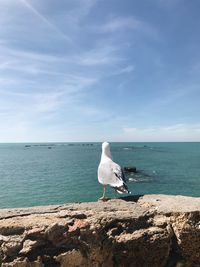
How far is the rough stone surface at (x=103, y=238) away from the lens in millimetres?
5215

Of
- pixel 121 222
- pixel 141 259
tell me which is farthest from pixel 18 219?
pixel 141 259

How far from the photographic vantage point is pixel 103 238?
543 centimetres

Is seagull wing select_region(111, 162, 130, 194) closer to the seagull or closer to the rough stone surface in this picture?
the seagull

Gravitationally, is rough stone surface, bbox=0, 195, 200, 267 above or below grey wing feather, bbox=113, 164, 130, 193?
below

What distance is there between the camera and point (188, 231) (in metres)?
5.48

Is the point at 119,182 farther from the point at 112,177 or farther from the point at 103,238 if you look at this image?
the point at 103,238

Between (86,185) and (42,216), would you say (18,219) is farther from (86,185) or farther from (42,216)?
(86,185)

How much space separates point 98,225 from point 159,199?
1821mm

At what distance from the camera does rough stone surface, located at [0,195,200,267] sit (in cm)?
521

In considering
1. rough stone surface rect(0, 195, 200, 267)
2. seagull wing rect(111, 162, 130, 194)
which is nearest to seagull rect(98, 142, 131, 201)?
seagull wing rect(111, 162, 130, 194)

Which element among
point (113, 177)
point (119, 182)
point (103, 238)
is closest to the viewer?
point (103, 238)

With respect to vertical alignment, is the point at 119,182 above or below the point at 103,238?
above

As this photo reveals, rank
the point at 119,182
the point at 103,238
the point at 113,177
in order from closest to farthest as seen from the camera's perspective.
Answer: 1. the point at 103,238
2. the point at 119,182
3. the point at 113,177

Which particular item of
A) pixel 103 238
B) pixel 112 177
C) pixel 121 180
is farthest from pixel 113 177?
pixel 103 238
